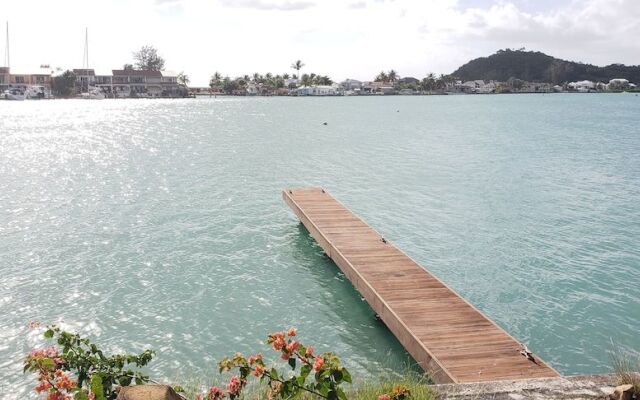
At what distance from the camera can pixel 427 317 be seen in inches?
461

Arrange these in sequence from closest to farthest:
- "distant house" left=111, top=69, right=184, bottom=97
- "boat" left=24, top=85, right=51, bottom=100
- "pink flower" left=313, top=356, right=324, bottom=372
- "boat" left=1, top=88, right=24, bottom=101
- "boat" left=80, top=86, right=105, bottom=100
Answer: "pink flower" left=313, top=356, right=324, bottom=372 → "boat" left=1, top=88, right=24, bottom=101 → "boat" left=24, top=85, right=51, bottom=100 → "boat" left=80, top=86, right=105, bottom=100 → "distant house" left=111, top=69, right=184, bottom=97

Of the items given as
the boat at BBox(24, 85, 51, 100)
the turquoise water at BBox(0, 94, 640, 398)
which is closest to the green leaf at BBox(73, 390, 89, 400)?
the turquoise water at BBox(0, 94, 640, 398)

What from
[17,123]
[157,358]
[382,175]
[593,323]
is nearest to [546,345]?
[593,323]

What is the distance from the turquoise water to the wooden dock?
99 centimetres

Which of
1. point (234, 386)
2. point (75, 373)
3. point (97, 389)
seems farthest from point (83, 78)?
point (97, 389)

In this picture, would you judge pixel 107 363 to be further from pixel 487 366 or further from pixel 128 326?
pixel 128 326

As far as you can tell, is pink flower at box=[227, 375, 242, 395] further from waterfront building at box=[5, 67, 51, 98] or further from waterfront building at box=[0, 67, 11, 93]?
waterfront building at box=[0, 67, 11, 93]

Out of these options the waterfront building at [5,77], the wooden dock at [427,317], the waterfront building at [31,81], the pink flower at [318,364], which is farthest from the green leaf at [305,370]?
the waterfront building at [5,77]

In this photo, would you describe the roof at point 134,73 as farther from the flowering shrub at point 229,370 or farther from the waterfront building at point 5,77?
the flowering shrub at point 229,370

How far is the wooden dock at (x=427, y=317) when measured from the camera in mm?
9648

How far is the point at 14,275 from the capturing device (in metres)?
16.6

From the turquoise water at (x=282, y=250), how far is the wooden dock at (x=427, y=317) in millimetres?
990

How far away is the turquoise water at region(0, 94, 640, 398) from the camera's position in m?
13.2

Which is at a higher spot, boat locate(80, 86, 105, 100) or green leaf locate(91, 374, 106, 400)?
boat locate(80, 86, 105, 100)
